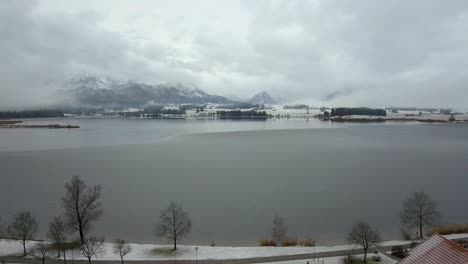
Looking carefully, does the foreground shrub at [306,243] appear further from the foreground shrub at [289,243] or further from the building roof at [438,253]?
the building roof at [438,253]

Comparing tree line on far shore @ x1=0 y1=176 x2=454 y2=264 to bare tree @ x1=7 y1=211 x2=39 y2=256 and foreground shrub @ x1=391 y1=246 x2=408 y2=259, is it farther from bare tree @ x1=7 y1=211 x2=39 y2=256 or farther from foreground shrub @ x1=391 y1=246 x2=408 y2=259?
foreground shrub @ x1=391 y1=246 x2=408 y2=259

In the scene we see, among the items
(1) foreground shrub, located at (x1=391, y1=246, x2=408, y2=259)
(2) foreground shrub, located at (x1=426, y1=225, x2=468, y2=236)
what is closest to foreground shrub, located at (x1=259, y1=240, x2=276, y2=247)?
(1) foreground shrub, located at (x1=391, y1=246, x2=408, y2=259)

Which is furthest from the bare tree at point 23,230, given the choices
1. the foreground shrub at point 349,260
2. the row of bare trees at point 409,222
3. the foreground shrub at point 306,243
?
the foreground shrub at point 349,260

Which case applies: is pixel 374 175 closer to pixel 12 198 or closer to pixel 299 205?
pixel 299 205

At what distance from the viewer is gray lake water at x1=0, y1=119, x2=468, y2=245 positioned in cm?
1348

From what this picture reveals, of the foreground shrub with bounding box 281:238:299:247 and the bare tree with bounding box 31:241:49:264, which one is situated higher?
the bare tree with bounding box 31:241:49:264

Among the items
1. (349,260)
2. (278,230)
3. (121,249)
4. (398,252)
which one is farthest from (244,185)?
(349,260)

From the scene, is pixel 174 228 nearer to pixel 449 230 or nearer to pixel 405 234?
pixel 405 234

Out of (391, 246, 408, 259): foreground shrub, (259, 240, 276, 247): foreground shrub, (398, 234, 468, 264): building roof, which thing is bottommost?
(259, 240, 276, 247): foreground shrub

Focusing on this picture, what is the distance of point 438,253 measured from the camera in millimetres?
6137

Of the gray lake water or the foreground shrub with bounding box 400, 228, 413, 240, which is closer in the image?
the foreground shrub with bounding box 400, 228, 413, 240

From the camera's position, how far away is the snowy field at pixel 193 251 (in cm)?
1005

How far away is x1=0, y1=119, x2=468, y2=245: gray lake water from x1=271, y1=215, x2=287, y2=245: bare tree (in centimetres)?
26

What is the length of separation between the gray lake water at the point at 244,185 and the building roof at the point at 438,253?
5435 mm
